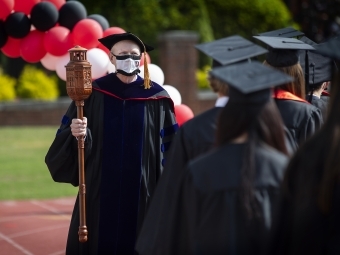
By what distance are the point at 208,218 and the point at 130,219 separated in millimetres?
2277

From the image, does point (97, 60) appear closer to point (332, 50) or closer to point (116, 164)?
point (116, 164)

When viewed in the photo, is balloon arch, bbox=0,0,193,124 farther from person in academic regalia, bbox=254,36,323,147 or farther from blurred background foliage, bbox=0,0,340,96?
blurred background foliage, bbox=0,0,340,96

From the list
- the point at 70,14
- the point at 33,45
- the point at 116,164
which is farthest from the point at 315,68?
the point at 33,45

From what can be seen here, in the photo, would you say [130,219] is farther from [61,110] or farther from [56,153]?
[61,110]

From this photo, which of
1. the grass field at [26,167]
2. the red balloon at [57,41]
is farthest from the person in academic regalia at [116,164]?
the grass field at [26,167]

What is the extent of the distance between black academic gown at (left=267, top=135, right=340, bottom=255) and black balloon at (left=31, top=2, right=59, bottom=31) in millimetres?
4529

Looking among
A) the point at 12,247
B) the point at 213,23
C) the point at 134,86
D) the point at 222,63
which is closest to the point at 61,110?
the point at 213,23

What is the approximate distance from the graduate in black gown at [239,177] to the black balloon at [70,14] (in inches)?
167

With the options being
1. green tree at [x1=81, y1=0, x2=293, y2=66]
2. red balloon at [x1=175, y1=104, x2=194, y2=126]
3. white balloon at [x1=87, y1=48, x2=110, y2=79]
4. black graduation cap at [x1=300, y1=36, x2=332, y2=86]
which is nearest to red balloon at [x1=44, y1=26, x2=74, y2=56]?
white balloon at [x1=87, y1=48, x2=110, y2=79]

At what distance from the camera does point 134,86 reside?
17.3 ft

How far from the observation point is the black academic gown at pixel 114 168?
513cm

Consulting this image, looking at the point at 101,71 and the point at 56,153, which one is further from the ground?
the point at 101,71

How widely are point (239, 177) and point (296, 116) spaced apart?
1756 mm

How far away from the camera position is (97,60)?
6.61 m
